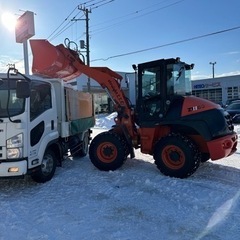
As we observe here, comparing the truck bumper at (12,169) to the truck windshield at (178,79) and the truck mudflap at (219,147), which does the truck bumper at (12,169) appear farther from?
the truck mudflap at (219,147)

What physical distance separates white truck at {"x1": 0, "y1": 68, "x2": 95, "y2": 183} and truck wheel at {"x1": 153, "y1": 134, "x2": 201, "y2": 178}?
2499 millimetres

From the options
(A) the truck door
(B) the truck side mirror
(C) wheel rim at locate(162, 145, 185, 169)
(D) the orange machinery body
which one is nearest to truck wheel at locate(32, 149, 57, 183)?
(A) the truck door

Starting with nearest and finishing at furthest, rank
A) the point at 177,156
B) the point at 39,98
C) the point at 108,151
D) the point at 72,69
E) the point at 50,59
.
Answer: the point at 39,98, the point at 177,156, the point at 108,151, the point at 50,59, the point at 72,69

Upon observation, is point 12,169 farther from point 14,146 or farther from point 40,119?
point 40,119

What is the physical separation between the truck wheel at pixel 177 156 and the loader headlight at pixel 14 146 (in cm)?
321

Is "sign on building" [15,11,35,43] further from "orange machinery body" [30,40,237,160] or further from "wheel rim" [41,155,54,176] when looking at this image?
"wheel rim" [41,155,54,176]

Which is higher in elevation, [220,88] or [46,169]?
[220,88]

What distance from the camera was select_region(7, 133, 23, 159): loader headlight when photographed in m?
6.26

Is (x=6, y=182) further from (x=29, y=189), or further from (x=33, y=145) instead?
(x=33, y=145)

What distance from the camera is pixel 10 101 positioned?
664 centimetres

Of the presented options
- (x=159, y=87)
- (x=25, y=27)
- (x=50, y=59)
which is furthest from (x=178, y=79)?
(x=25, y=27)

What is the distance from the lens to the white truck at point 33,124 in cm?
625

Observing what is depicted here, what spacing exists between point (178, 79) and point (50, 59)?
340 centimetres

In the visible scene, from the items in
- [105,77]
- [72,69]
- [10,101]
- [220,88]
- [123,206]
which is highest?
[220,88]
